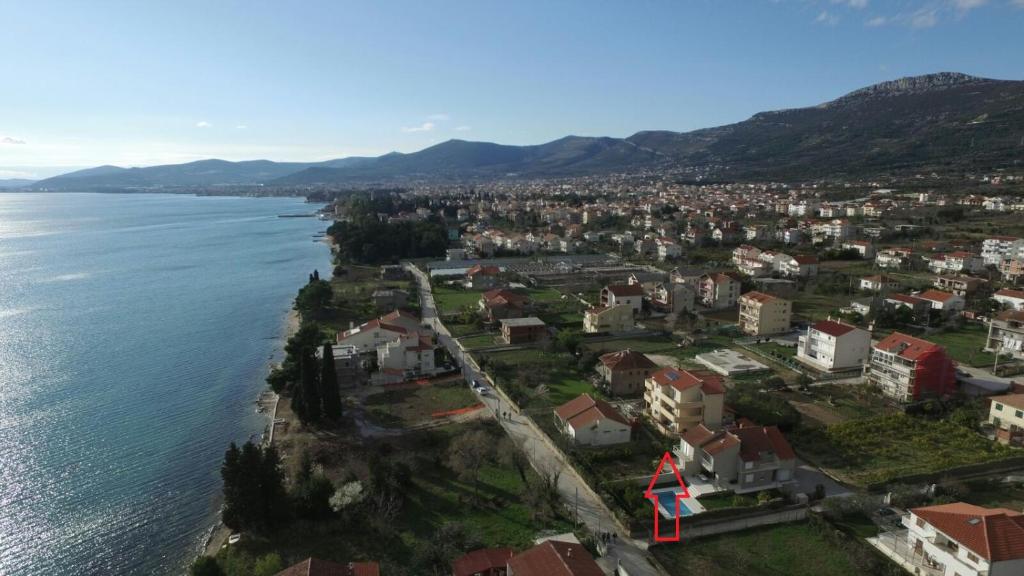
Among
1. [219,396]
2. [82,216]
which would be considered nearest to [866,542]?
[219,396]

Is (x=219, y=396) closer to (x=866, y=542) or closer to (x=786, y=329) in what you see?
(x=866, y=542)

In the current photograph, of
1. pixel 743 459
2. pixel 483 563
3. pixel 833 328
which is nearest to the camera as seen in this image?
pixel 483 563

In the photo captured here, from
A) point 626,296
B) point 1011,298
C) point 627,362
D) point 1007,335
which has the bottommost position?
point 1007,335

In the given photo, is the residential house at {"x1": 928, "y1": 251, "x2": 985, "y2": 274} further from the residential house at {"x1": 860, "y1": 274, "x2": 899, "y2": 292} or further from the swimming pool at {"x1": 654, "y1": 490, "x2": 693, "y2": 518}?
the swimming pool at {"x1": 654, "y1": 490, "x2": 693, "y2": 518}

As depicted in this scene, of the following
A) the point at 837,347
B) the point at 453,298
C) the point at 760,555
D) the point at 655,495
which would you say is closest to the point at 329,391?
the point at 655,495

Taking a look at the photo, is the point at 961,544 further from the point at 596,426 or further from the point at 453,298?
the point at 453,298

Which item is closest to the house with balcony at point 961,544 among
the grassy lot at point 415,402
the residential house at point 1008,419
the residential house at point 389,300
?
the residential house at point 1008,419
